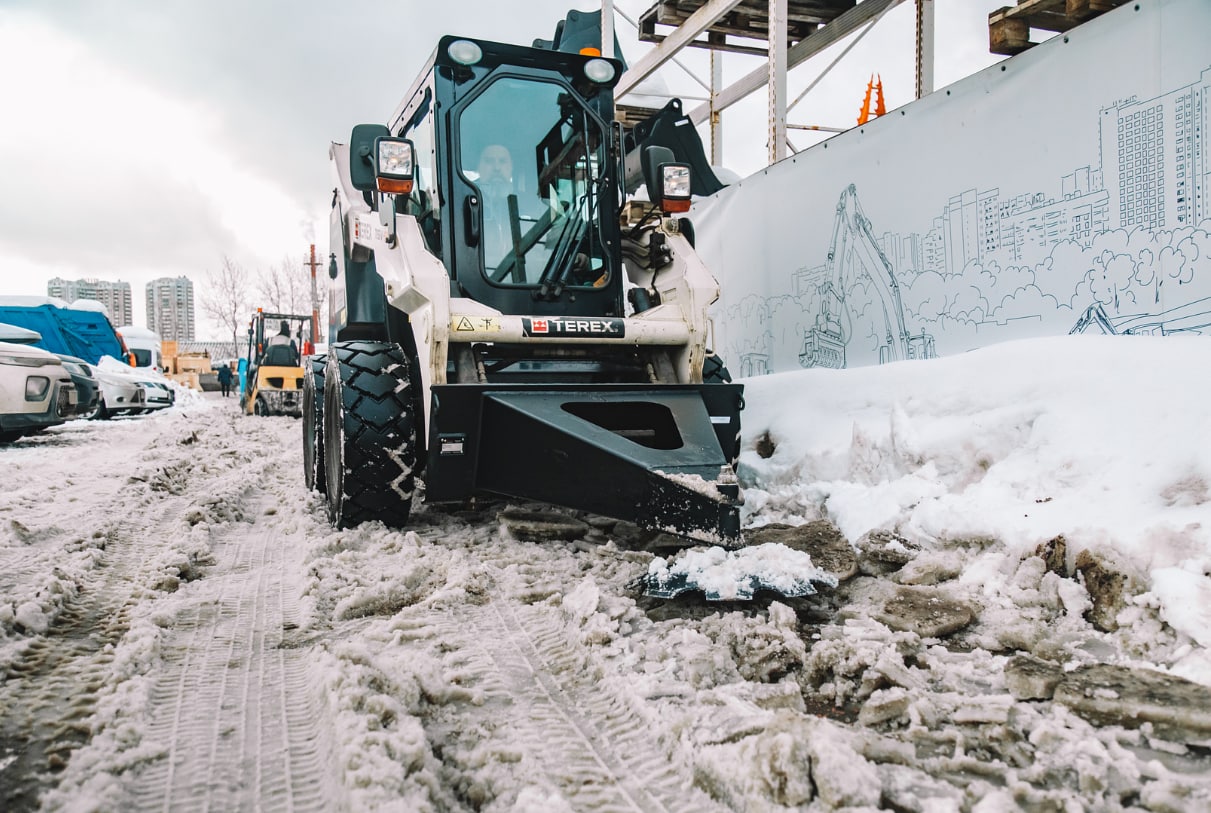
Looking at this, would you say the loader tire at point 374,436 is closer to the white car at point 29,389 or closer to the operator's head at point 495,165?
the operator's head at point 495,165

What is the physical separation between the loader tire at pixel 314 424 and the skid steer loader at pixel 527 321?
162 mm

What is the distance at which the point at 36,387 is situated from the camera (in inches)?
382

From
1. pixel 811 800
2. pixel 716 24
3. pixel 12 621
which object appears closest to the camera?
pixel 811 800

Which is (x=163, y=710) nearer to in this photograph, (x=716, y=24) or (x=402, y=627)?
(x=402, y=627)

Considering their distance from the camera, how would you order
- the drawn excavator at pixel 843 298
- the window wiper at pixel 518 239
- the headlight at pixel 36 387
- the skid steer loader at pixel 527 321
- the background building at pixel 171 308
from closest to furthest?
1. the skid steer loader at pixel 527 321
2. the window wiper at pixel 518 239
3. the drawn excavator at pixel 843 298
4. the headlight at pixel 36 387
5. the background building at pixel 171 308

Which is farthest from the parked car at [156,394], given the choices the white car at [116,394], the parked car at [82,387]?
the parked car at [82,387]

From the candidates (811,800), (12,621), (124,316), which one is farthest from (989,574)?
(124,316)

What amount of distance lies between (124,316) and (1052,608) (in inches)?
3717

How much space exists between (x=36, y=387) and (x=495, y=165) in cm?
808

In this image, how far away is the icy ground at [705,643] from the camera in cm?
190

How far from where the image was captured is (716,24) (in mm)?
10195

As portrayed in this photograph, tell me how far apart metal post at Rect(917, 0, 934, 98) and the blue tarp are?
1861 centimetres

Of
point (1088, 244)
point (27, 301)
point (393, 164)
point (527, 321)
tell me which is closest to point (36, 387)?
point (393, 164)

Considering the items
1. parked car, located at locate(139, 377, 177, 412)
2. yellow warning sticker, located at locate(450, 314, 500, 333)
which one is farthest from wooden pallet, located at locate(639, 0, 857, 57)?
parked car, located at locate(139, 377, 177, 412)
